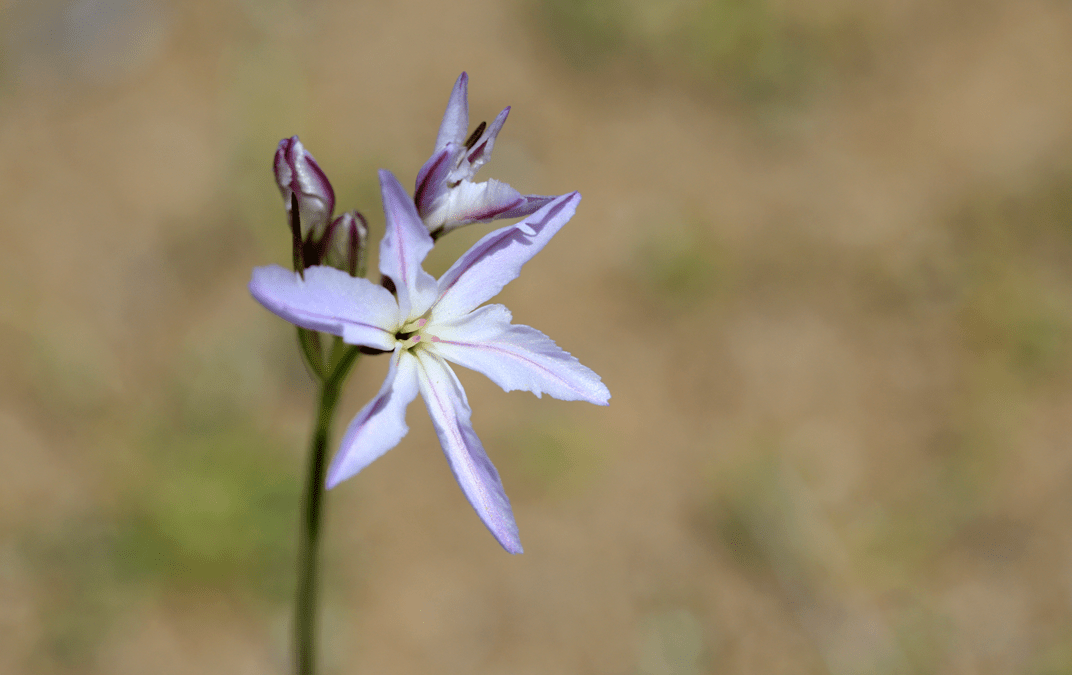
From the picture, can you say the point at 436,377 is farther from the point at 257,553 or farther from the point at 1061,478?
the point at 1061,478

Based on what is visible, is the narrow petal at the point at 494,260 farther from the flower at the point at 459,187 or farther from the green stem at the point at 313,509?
the green stem at the point at 313,509

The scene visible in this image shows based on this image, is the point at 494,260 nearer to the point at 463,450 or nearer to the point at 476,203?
the point at 476,203

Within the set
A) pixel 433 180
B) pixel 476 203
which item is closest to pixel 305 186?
pixel 433 180

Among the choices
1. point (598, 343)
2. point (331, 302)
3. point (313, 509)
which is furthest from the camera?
point (598, 343)

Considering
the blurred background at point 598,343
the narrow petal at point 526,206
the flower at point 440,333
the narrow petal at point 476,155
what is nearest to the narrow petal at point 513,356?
the flower at point 440,333

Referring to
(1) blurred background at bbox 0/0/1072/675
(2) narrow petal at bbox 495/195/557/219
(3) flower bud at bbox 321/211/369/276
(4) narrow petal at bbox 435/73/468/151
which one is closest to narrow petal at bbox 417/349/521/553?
(3) flower bud at bbox 321/211/369/276

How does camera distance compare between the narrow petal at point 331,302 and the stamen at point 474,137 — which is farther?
the stamen at point 474,137
